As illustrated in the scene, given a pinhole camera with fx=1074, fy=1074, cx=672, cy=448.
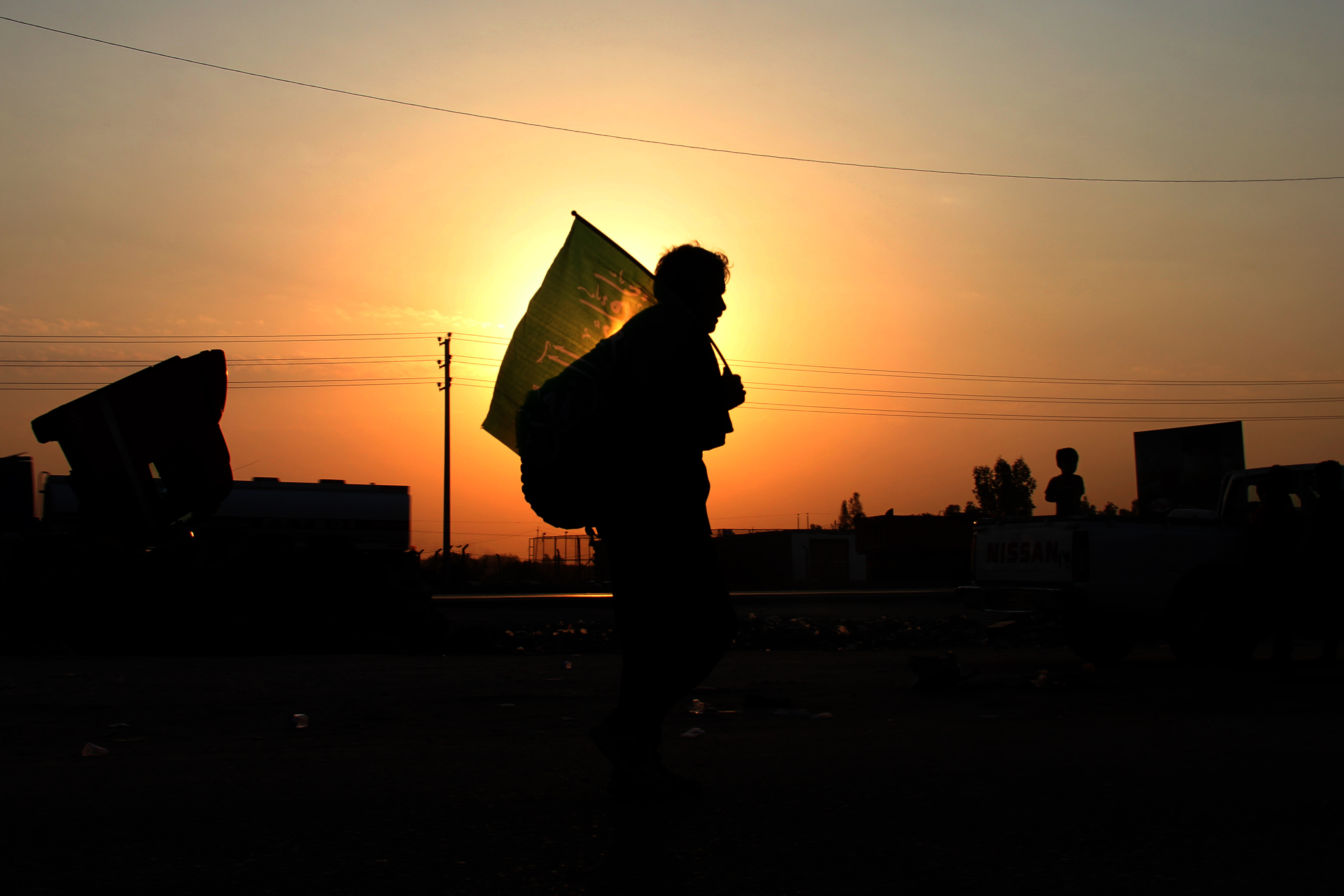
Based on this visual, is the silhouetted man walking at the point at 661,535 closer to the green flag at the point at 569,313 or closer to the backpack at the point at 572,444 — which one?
the backpack at the point at 572,444

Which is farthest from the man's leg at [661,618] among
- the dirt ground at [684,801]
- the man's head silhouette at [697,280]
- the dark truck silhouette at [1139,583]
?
the dark truck silhouette at [1139,583]

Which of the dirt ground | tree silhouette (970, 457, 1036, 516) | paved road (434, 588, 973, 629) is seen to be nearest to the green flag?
the dirt ground

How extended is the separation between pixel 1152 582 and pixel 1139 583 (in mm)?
119

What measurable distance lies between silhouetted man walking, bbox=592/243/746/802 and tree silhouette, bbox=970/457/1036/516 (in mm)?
143311

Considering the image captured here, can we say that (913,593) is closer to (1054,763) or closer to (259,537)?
(259,537)

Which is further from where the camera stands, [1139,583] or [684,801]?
[1139,583]

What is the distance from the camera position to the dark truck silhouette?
9164mm

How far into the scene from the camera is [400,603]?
43.6 ft

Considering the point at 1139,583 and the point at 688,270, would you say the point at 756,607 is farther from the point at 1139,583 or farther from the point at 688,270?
the point at 688,270

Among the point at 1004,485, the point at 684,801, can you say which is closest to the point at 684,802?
the point at 684,801

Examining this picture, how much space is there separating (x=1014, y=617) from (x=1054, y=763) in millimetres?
6155

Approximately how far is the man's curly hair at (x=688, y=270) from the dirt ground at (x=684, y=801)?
5.76ft

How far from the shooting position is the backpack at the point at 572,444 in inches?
139

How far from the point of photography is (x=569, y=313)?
407 cm
